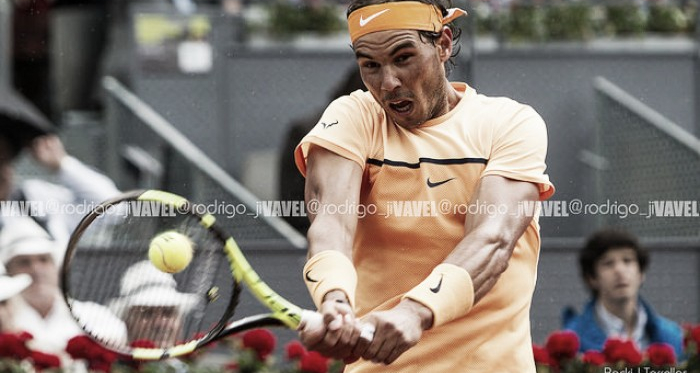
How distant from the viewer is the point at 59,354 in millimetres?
4742

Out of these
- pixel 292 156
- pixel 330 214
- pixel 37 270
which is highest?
pixel 330 214

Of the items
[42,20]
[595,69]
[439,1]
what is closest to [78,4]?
[42,20]

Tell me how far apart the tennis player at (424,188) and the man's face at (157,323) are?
0.94 metres

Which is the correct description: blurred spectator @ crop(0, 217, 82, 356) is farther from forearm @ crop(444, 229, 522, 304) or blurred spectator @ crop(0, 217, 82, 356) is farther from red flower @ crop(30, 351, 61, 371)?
forearm @ crop(444, 229, 522, 304)

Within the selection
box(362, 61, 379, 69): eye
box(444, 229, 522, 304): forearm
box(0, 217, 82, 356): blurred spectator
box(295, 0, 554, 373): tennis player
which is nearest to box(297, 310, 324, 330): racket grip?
box(295, 0, 554, 373): tennis player

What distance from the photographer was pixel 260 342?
4.54 m

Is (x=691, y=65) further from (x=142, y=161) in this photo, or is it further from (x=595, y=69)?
(x=142, y=161)

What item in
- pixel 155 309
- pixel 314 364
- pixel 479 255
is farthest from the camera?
pixel 314 364

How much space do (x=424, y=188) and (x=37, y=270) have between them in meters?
2.37

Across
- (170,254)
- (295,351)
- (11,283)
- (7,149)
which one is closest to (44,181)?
(7,149)

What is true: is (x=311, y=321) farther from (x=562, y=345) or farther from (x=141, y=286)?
(x=562, y=345)

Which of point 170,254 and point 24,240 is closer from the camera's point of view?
point 170,254

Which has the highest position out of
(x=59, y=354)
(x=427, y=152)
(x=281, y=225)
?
(x=427, y=152)

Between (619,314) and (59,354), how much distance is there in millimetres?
2076
